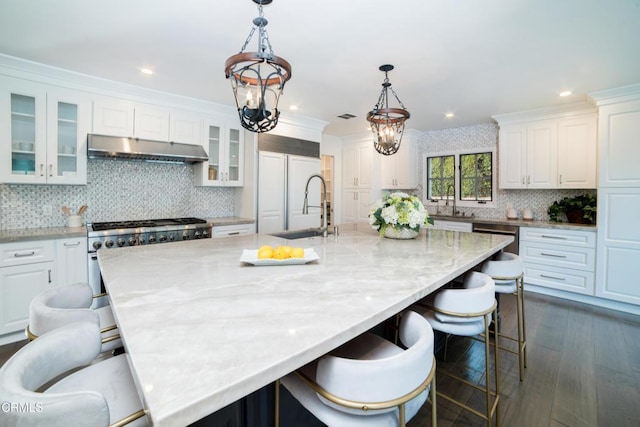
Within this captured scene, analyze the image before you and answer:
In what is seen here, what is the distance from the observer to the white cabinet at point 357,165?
233 inches

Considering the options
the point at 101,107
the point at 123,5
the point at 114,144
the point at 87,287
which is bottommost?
the point at 87,287

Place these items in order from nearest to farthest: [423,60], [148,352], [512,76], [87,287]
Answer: [148,352]
[87,287]
[423,60]
[512,76]

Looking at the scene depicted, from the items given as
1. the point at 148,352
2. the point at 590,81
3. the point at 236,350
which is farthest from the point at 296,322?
the point at 590,81

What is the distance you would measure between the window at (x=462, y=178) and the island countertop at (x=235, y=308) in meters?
3.51

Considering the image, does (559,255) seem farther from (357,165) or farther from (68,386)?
(68,386)

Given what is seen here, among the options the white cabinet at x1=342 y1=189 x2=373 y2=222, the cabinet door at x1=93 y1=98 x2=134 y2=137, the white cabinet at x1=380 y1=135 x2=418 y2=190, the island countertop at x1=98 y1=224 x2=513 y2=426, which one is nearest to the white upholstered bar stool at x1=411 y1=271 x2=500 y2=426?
the island countertop at x1=98 y1=224 x2=513 y2=426

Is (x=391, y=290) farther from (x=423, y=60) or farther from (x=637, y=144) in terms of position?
(x=637, y=144)

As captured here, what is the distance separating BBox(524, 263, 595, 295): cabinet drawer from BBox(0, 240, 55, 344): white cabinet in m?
5.45

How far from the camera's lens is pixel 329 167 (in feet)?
21.0

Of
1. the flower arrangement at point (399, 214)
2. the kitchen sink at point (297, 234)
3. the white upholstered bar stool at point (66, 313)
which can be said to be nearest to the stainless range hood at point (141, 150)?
the kitchen sink at point (297, 234)

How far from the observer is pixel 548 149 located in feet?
13.8

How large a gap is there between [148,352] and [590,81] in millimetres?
4347

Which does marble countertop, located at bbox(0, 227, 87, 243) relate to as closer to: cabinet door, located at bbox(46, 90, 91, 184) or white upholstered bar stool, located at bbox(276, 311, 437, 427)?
cabinet door, located at bbox(46, 90, 91, 184)

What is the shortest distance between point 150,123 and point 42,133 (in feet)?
3.20
